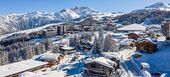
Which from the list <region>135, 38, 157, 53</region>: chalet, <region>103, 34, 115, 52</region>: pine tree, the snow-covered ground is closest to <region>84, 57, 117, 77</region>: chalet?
the snow-covered ground

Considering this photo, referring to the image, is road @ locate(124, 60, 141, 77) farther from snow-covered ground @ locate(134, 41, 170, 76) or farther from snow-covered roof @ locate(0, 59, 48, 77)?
snow-covered roof @ locate(0, 59, 48, 77)

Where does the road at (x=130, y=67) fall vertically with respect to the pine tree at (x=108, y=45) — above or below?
below

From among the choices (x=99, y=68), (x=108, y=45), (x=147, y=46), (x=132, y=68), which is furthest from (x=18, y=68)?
(x=99, y=68)

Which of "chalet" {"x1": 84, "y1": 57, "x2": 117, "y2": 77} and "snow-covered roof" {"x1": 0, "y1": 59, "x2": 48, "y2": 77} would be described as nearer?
"chalet" {"x1": 84, "y1": 57, "x2": 117, "y2": 77}

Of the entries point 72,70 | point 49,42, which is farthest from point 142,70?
point 49,42

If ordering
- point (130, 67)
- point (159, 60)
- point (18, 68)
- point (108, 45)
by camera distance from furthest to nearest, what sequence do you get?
point (108, 45), point (18, 68), point (159, 60), point (130, 67)

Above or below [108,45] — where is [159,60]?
below

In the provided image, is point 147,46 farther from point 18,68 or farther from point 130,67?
point 18,68

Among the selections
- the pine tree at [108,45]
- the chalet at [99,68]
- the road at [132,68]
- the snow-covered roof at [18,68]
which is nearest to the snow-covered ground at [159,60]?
the road at [132,68]

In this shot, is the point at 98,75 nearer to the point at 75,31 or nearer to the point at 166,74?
the point at 166,74

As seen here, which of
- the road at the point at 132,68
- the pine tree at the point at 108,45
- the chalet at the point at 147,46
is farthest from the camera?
the pine tree at the point at 108,45

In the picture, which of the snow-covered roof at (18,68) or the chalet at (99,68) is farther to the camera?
the snow-covered roof at (18,68)

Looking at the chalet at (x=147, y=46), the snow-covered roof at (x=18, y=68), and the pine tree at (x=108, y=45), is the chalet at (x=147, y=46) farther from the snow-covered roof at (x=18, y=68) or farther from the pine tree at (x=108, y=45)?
the snow-covered roof at (x=18, y=68)

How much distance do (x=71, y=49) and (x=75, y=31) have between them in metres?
100
